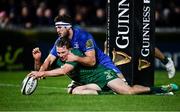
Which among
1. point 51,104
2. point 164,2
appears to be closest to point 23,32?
point 164,2

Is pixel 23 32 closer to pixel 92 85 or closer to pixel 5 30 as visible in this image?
pixel 5 30

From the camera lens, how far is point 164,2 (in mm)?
27734

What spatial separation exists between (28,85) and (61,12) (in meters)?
11.5

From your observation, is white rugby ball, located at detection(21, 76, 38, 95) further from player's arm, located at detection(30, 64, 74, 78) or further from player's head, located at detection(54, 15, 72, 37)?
player's head, located at detection(54, 15, 72, 37)

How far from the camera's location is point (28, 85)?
13930 millimetres

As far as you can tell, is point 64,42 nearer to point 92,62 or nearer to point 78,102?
point 92,62

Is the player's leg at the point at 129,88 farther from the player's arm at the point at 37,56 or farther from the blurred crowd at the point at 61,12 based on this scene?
the blurred crowd at the point at 61,12

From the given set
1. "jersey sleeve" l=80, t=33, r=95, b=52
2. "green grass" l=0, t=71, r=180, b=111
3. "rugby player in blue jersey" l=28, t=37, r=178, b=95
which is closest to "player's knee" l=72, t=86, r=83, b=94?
"rugby player in blue jersey" l=28, t=37, r=178, b=95

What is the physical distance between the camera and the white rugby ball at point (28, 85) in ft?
45.3

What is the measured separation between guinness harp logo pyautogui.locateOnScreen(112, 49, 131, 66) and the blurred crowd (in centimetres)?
982

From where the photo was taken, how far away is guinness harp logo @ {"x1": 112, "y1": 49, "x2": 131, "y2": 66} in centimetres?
1499

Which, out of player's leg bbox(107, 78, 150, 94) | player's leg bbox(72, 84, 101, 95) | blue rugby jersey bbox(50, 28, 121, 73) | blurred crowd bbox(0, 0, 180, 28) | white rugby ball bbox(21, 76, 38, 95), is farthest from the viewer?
blurred crowd bbox(0, 0, 180, 28)

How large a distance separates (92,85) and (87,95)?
250 millimetres

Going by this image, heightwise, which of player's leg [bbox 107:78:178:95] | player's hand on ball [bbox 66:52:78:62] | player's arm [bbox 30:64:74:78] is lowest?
player's leg [bbox 107:78:178:95]
